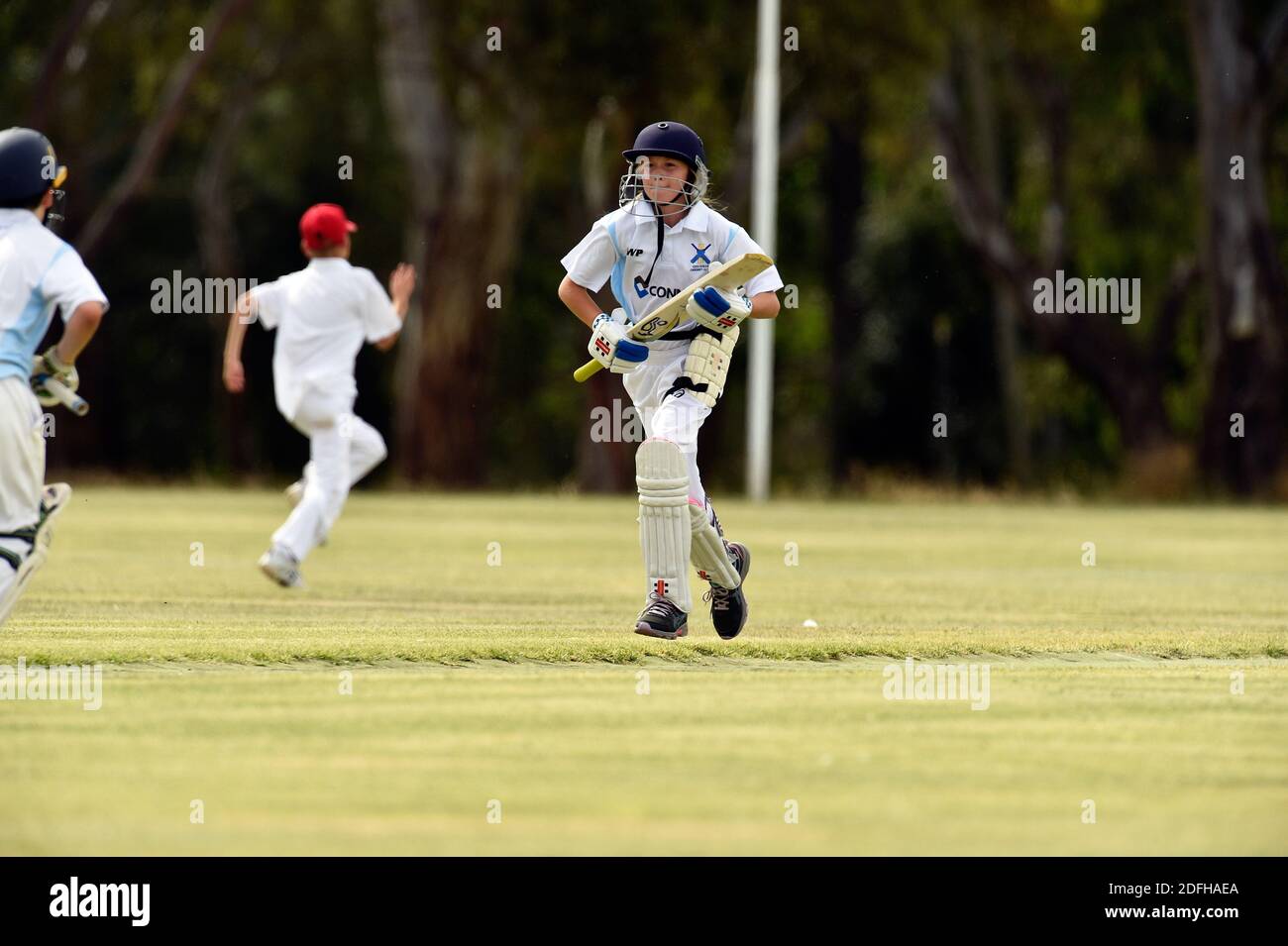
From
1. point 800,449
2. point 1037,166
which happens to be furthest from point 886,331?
point 800,449

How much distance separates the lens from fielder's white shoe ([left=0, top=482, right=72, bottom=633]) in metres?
9.15

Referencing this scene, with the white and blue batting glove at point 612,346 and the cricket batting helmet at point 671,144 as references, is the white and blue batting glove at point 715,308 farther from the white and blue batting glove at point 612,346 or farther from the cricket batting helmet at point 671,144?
the cricket batting helmet at point 671,144

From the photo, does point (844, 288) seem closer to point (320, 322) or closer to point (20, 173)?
point (320, 322)

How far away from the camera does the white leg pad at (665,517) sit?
10.9 meters

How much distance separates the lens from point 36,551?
30.3 feet

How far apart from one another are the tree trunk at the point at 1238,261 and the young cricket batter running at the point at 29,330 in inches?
1044

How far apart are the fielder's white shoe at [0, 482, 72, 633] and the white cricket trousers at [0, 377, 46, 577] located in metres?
0.03

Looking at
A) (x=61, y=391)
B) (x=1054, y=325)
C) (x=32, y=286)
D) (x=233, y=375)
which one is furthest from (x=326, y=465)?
(x=1054, y=325)

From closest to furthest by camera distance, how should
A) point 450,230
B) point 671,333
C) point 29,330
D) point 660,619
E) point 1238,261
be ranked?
point 29,330, point 660,619, point 671,333, point 1238,261, point 450,230

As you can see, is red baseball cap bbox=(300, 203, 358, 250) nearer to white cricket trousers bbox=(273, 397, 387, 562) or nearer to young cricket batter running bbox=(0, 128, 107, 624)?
white cricket trousers bbox=(273, 397, 387, 562)

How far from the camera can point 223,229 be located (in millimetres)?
46844

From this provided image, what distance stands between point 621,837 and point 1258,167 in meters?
29.9

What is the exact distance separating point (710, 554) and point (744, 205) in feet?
93.0
